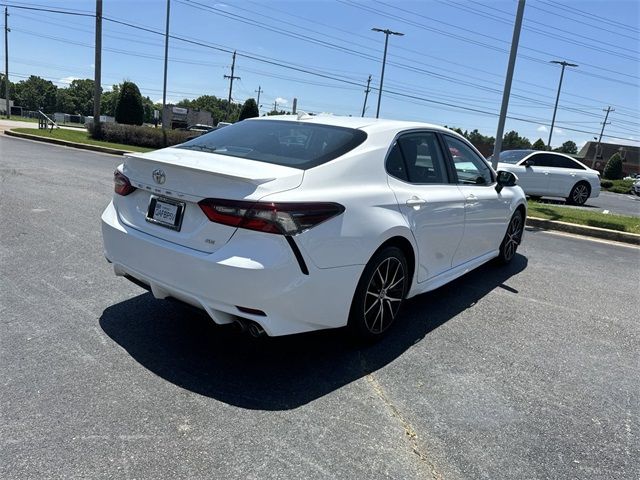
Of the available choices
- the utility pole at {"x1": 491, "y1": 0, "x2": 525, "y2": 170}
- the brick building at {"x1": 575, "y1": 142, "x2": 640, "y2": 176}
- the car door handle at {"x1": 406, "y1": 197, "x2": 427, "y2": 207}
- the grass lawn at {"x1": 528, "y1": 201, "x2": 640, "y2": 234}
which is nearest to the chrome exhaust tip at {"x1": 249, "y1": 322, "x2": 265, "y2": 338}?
the car door handle at {"x1": 406, "y1": 197, "x2": 427, "y2": 207}

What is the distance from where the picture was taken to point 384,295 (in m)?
3.76

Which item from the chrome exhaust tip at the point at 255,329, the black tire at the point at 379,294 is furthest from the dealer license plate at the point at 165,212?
the black tire at the point at 379,294

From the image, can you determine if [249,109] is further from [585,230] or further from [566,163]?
[585,230]

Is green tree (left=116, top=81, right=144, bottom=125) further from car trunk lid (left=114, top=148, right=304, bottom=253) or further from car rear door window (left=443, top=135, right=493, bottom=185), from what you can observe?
car trunk lid (left=114, top=148, right=304, bottom=253)

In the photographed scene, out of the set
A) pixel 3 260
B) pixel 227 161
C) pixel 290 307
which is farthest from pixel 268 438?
pixel 3 260

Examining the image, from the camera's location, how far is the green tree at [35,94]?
4882 inches

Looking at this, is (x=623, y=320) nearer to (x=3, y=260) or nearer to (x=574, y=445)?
(x=574, y=445)

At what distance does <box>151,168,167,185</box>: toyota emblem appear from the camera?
10.9 ft

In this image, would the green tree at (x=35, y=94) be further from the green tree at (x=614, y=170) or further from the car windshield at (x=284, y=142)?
the car windshield at (x=284, y=142)

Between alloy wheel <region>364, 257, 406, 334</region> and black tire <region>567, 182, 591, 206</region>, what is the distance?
13535 mm

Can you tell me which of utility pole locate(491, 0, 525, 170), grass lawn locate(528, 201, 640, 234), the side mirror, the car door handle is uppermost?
utility pole locate(491, 0, 525, 170)

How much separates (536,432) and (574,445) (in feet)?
0.64

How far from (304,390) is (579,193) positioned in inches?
589

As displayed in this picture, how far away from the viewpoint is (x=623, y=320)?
491 centimetres
